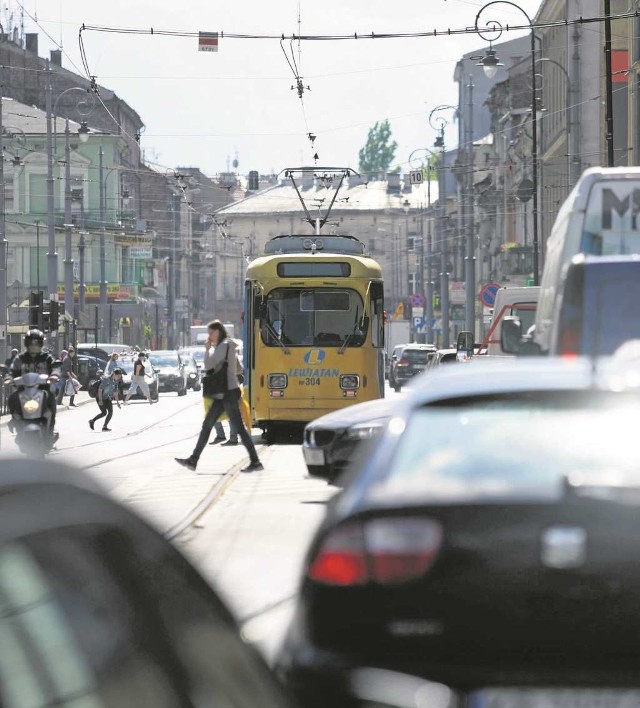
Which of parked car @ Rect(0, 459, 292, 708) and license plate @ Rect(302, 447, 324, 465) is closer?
parked car @ Rect(0, 459, 292, 708)

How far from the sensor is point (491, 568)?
5152mm

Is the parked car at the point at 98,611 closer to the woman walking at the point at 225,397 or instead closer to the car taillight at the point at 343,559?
the car taillight at the point at 343,559

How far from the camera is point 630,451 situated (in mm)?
5387

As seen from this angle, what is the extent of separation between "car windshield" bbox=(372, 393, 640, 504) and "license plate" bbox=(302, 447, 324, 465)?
7.43 m

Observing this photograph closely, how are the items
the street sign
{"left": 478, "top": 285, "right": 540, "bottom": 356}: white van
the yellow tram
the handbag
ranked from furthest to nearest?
the street sign < {"left": 478, "top": 285, "right": 540, "bottom": 356}: white van < the yellow tram < the handbag

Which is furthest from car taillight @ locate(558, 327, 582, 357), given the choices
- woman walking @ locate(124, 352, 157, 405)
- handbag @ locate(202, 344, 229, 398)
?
woman walking @ locate(124, 352, 157, 405)

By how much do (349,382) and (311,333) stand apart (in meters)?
0.93

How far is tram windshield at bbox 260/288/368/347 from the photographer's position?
27016 mm

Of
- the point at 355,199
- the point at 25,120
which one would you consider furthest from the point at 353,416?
the point at 355,199

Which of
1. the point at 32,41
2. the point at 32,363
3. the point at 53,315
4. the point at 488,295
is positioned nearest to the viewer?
the point at 32,363

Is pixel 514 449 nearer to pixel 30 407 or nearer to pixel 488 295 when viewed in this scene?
pixel 30 407

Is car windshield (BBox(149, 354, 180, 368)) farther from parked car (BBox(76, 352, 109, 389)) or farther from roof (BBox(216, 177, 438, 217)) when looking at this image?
roof (BBox(216, 177, 438, 217))

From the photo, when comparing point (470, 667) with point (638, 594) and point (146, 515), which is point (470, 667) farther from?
point (146, 515)

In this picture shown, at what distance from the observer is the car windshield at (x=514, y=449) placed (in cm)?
529
